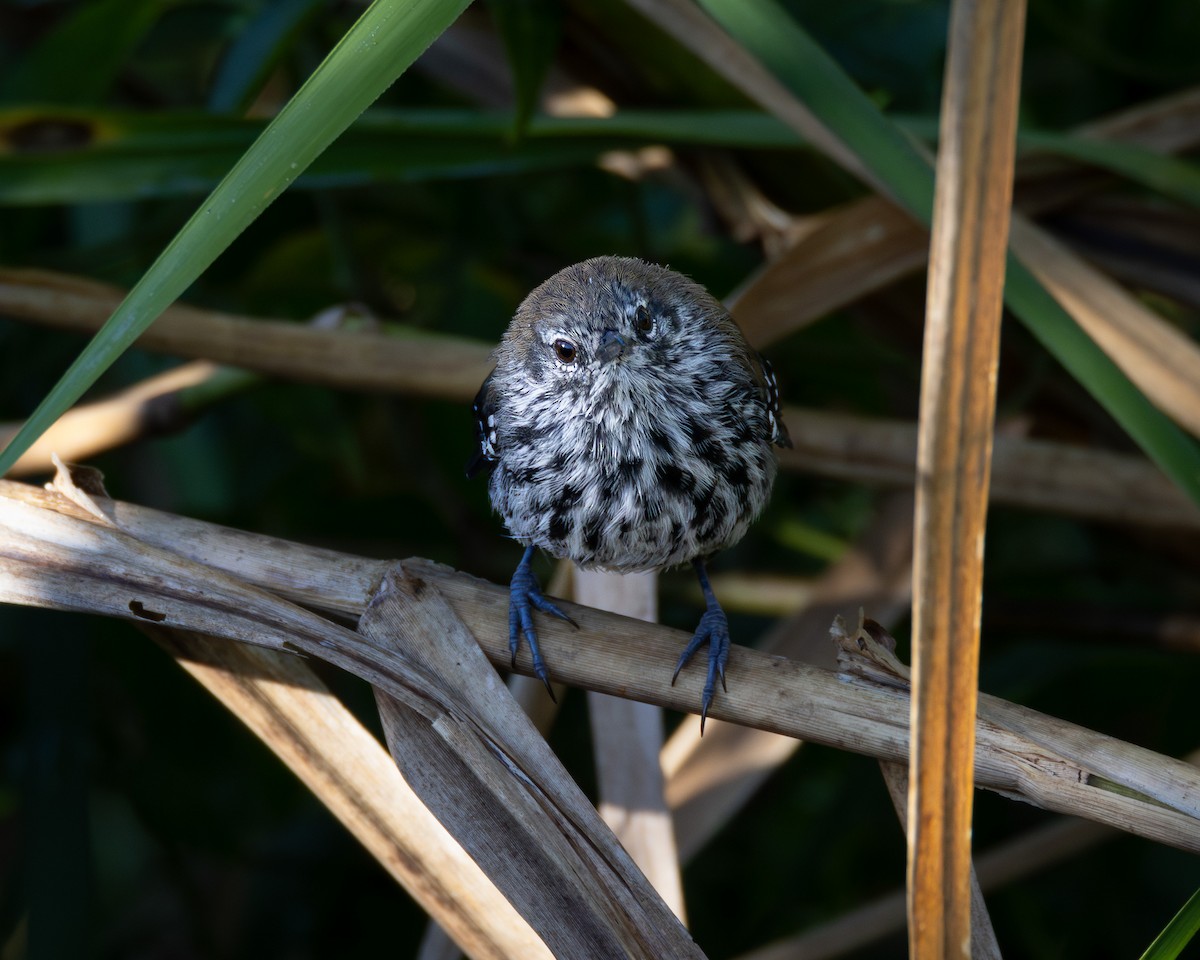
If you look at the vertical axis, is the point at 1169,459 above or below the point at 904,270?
below

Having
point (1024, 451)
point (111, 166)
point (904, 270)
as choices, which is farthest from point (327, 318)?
point (1024, 451)

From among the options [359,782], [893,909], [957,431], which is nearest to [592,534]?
[359,782]

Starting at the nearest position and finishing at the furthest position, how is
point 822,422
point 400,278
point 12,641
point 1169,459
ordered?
point 1169,459 → point 822,422 → point 12,641 → point 400,278

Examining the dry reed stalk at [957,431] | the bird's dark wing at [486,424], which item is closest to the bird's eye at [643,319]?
the bird's dark wing at [486,424]

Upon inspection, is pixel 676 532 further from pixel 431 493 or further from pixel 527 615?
pixel 431 493

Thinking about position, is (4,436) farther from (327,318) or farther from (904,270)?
(904,270)

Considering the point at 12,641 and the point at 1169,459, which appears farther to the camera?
the point at 12,641

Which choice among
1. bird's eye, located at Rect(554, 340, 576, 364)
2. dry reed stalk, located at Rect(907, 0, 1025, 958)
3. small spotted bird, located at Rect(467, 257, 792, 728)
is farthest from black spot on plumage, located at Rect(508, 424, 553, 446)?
dry reed stalk, located at Rect(907, 0, 1025, 958)

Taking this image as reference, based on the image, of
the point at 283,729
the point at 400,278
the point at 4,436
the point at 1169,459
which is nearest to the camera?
the point at 1169,459
